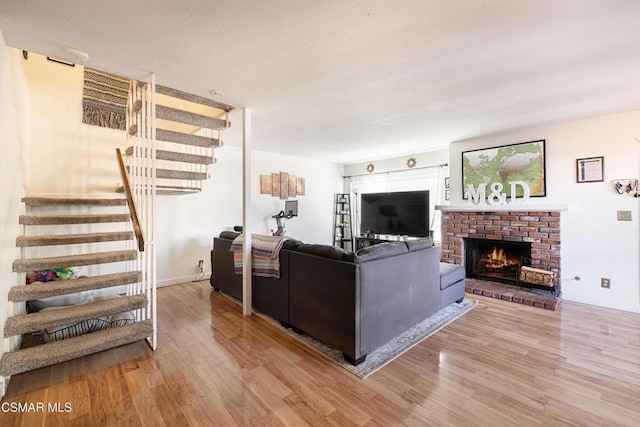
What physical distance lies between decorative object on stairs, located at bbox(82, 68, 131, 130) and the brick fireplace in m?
4.91

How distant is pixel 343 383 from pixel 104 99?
14.4 feet

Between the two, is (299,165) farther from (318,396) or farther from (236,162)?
(318,396)

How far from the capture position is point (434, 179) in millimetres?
5098

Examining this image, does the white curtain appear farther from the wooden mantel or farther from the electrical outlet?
the electrical outlet

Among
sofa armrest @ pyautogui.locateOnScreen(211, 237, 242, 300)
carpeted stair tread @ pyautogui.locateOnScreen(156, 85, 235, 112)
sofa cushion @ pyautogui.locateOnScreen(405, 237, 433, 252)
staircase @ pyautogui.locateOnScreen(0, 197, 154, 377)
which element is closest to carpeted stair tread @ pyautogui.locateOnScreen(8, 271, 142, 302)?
staircase @ pyautogui.locateOnScreen(0, 197, 154, 377)

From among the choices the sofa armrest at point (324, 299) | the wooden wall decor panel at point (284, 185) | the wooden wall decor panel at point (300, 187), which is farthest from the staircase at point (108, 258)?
the wooden wall decor panel at point (300, 187)

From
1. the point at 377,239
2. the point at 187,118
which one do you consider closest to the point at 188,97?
the point at 187,118

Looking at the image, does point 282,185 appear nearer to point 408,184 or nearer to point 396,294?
point 408,184

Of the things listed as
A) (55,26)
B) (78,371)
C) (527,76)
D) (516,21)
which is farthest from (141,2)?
(527,76)

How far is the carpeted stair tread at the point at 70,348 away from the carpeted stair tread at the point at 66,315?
140mm

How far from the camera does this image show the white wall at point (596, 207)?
10.2ft

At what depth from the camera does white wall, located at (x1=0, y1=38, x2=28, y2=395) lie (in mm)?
1850

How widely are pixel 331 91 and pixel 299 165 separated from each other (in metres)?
3.41

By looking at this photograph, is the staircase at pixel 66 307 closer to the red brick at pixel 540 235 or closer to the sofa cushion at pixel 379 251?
the sofa cushion at pixel 379 251
